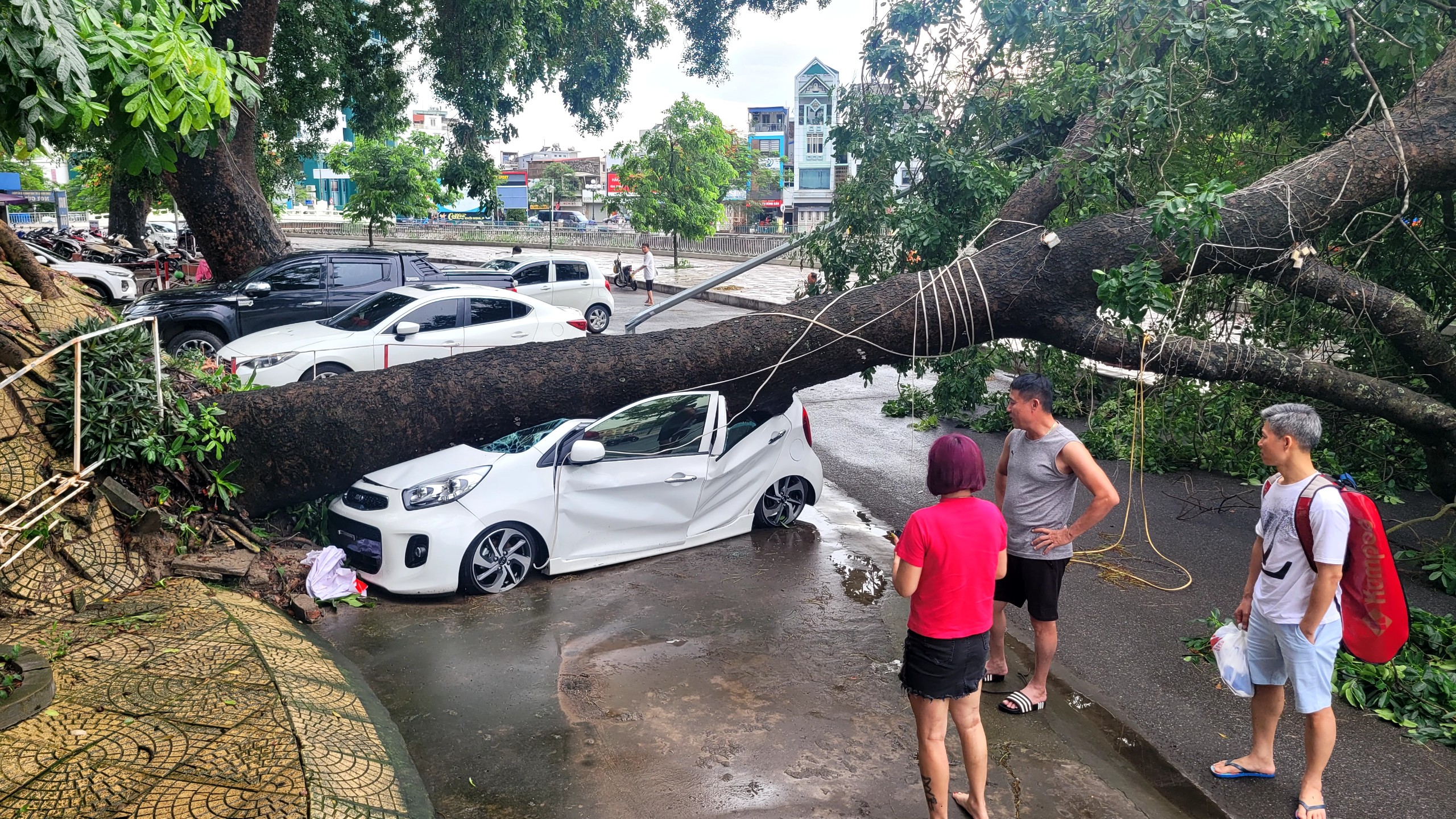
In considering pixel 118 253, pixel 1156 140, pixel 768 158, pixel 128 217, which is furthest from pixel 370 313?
pixel 768 158

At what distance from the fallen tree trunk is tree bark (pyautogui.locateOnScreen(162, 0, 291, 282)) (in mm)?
7060

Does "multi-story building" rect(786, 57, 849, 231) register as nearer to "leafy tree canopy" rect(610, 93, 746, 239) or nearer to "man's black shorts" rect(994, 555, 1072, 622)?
"leafy tree canopy" rect(610, 93, 746, 239)

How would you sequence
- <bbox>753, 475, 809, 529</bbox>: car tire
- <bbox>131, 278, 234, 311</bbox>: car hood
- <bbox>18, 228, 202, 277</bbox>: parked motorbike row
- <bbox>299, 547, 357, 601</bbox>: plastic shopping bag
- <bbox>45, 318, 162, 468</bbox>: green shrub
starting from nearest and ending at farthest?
<bbox>45, 318, 162, 468</bbox>: green shrub
<bbox>299, 547, 357, 601</bbox>: plastic shopping bag
<bbox>753, 475, 809, 529</bbox>: car tire
<bbox>131, 278, 234, 311</bbox>: car hood
<bbox>18, 228, 202, 277</bbox>: parked motorbike row

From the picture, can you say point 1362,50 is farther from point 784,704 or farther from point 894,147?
point 784,704

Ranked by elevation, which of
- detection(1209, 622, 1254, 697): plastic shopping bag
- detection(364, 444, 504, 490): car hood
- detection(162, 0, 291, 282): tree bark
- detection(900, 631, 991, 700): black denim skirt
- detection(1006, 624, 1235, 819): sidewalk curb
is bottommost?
detection(1006, 624, 1235, 819): sidewalk curb

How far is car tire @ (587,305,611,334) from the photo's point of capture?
21.1 m

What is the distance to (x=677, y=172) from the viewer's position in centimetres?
3747

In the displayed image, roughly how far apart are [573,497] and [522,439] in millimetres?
635

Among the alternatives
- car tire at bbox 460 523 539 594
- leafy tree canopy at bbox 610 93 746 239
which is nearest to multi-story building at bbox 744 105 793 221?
leafy tree canopy at bbox 610 93 746 239

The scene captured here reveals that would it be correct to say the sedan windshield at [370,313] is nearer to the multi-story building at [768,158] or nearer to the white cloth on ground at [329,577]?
the white cloth on ground at [329,577]

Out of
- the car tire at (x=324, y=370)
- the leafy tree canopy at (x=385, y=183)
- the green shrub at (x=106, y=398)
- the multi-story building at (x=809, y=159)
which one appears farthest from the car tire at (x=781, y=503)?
the multi-story building at (x=809, y=159)

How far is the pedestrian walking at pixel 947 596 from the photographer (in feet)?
12.0

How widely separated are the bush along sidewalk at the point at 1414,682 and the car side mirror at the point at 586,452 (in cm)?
398

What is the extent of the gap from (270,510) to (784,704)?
13.0 ft
